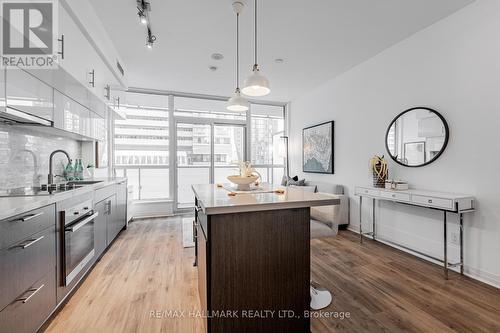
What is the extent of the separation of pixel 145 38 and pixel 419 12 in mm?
3206

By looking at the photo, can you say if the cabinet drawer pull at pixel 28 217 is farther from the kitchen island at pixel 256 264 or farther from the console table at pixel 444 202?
the console table at pixel 444 202

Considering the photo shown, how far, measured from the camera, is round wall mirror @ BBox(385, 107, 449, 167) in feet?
8.52

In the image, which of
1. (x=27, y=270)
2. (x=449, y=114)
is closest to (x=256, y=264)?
(x=27, y=270)

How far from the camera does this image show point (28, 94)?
1781 millimetres

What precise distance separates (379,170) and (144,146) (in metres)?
4.42

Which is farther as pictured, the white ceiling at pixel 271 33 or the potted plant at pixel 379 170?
the potted plant at pixel 379 170

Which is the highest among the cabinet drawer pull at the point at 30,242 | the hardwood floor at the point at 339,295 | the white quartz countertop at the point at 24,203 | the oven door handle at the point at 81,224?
the white quartz countertop at the point at 24,203

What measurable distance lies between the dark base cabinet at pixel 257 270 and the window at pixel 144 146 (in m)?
4.01

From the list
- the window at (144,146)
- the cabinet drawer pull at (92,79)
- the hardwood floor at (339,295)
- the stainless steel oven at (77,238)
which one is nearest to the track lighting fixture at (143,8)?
the cabinet drawer pull at (92,79)

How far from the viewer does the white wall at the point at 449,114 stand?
7.16 feet

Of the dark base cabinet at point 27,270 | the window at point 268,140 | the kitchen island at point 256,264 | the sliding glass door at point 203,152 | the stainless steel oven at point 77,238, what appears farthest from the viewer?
the window at point 268,140

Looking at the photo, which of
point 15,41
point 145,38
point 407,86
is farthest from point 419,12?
point 15,41

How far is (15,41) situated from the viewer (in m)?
1.60

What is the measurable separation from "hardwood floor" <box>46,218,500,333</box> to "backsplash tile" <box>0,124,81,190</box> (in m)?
1.14
